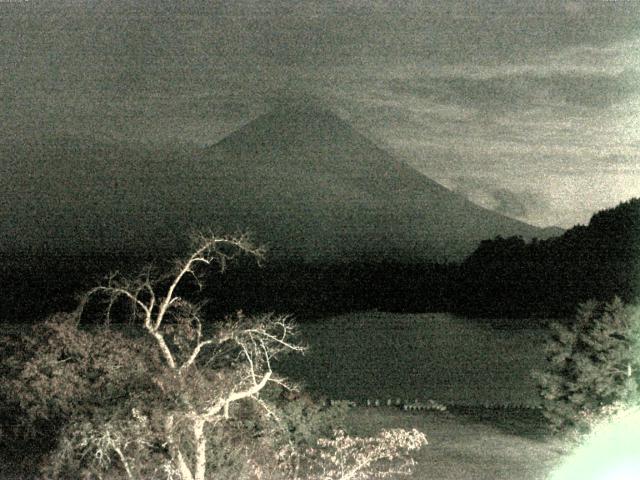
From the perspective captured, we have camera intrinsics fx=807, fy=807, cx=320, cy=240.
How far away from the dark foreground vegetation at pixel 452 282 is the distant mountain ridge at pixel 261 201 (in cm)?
1396

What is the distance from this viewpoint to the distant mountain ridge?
171ft

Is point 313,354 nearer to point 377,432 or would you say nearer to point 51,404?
point 377,432

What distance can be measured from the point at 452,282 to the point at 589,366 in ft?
68.5

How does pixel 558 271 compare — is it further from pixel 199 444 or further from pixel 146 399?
pixel 146 399

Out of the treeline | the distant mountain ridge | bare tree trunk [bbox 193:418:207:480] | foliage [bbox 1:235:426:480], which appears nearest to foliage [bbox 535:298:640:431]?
foliage [bbox 1:235:426:480]

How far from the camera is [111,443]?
6.85 metres

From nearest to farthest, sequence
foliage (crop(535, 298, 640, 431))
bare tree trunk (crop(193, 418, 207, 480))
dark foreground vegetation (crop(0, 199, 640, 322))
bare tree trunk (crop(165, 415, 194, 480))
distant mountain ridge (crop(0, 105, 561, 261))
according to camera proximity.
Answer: bare tree trunk (crop(165, 415, 194, 480))
bare tree trunk (crop(193, 418, 207, 480))
foliage (crop(535, 298, 640, 431))
dark foreground vegetation (crop(0, 199, 640, 322))
distant mountain ridge (crop(0, 105, 561, 261))

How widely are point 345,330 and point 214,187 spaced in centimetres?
3729

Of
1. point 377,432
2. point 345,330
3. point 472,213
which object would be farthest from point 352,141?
point 377,432

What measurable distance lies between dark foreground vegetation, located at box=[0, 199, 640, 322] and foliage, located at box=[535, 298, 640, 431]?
1374 cm

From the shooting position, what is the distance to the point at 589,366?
468 inches

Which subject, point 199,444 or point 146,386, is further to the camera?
point 146,386

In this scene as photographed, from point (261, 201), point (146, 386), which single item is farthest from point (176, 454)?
point (261, 201)

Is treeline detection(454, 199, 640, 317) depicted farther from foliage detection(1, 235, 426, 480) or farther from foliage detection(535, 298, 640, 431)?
foliage detection(1, 235, 426, 480)
